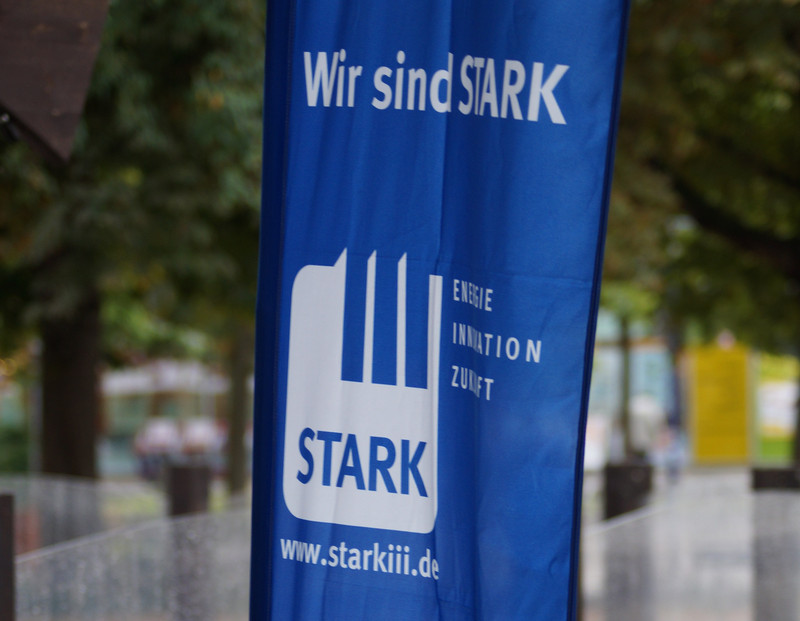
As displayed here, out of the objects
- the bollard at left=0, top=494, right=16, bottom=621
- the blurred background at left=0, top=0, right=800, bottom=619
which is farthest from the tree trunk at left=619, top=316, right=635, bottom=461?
the bollard at left=0, top=494, right=16, bottom=621

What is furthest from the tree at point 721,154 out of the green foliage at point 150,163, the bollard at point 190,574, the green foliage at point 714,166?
the bollard at point 190,574

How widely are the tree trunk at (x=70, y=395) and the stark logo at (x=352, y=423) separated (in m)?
9.81

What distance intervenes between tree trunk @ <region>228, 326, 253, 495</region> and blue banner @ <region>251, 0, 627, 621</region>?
548 inches

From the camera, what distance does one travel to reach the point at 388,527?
278 centimetres

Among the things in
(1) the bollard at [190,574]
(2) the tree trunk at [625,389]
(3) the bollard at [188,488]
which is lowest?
(1) the bollard at [190,574]

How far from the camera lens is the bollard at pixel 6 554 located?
358 centimetres

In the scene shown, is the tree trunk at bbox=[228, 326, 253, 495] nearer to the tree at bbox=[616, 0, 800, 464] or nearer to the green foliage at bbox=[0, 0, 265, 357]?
the tree at bbox=[616, 0, 800, 464]

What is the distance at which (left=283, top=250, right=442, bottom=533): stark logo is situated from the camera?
277 cm

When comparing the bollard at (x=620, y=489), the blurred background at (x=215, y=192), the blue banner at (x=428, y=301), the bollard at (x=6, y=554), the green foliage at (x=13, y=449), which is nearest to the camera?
the blue banner at (x=428, y=301)

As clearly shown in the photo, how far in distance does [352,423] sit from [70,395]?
10182mm

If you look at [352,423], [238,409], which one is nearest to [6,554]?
[352,423]

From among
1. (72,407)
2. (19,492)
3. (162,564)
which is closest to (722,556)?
(162,564)

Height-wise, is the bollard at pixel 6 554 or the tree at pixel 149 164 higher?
the tree at pixel 149 164

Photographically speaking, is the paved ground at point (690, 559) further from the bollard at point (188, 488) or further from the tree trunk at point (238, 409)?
the tree trunk at point (238, 409)
